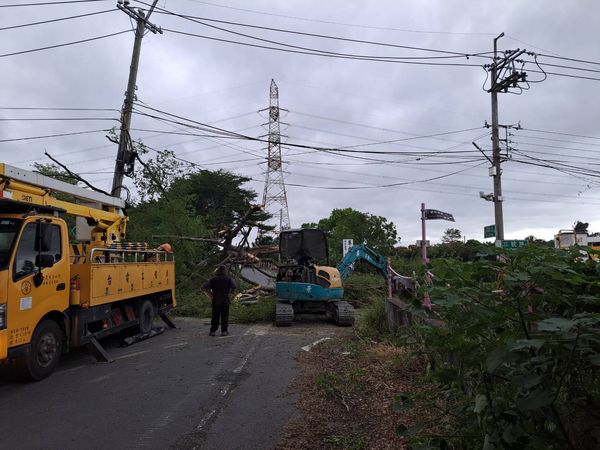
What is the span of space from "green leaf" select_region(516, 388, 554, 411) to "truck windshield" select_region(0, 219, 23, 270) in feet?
24.1

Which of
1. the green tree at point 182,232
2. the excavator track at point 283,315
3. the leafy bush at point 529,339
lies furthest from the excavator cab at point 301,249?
the leafy bush at point 529,339

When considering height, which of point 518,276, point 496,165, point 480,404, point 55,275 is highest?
point 496,165

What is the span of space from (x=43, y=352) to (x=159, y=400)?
8.94ft

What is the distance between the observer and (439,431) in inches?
183

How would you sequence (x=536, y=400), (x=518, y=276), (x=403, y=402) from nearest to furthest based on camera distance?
(x=536, y=400) < (x=518, y=276) < (x=403, y=402)

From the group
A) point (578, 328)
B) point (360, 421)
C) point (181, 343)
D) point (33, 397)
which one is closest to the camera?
point (578, 328)

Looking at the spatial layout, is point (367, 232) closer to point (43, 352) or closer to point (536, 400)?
point (43, 352)

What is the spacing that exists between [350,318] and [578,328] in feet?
39.9

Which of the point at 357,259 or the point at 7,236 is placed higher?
the point at 7,236

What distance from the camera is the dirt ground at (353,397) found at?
5.12 m

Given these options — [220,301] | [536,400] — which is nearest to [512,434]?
[536,400]

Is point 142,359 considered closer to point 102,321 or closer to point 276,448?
point 102,321

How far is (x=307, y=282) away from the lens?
14.8 m

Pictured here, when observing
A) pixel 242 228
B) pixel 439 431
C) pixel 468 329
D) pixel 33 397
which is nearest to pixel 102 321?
pixel 33 397
